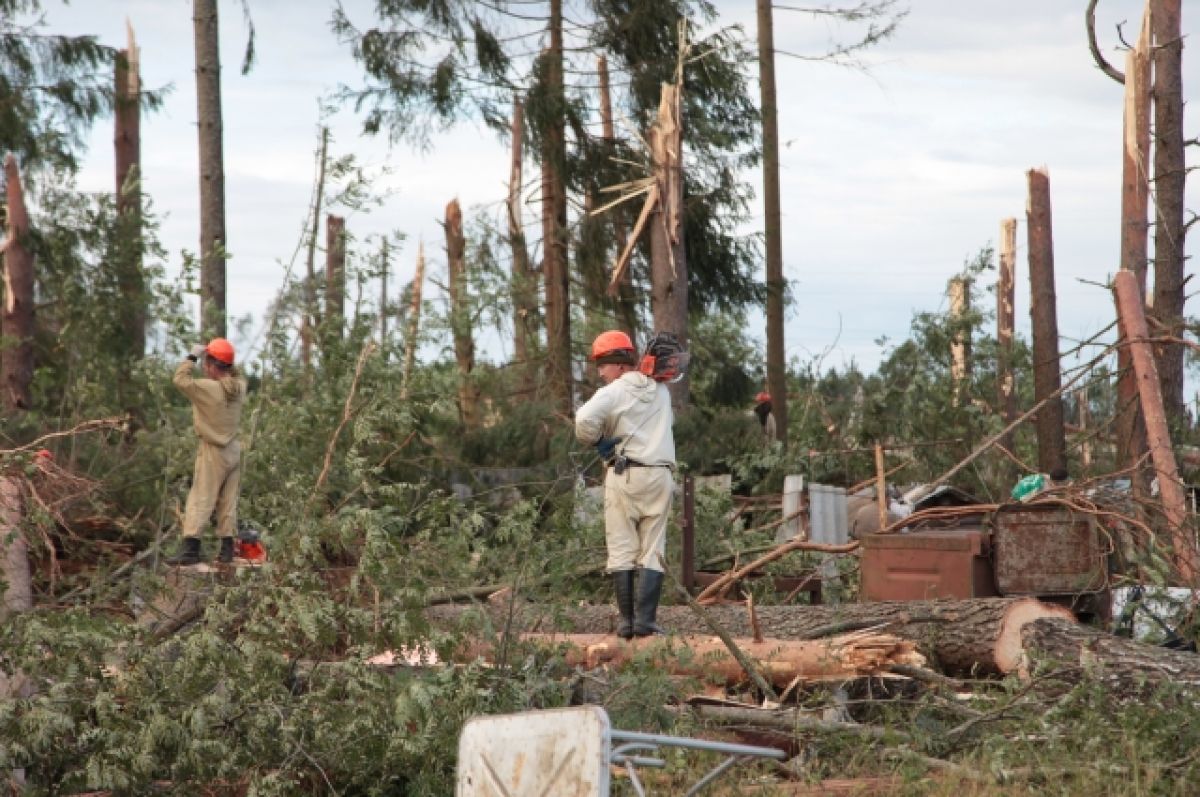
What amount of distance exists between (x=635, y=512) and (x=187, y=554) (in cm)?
433

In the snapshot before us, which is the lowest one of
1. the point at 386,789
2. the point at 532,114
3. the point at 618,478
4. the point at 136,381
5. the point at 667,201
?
the point at 386,789

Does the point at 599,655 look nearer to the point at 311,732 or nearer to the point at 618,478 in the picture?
the point at 618,478

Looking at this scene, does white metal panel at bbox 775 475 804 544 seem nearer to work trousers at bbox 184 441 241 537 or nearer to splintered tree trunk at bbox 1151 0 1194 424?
splintered tree trunk at bbox 1151 0 1194 424

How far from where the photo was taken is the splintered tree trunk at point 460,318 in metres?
19.2

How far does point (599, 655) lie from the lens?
28.4 ft

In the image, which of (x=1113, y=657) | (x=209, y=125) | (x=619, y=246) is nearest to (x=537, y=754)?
(x=1113, y=657)

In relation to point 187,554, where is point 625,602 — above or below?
below

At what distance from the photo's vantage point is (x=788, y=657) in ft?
27.0

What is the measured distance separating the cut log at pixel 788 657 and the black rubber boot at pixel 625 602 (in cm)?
28

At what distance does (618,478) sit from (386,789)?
2565 mm

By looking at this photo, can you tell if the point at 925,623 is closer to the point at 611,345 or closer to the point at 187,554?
the point at 611,345

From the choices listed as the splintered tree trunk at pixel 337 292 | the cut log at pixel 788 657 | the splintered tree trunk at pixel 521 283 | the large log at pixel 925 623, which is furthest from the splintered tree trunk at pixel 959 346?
the cut log at pixel 788 657

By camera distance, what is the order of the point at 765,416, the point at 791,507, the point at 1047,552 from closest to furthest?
the point at 1047,552
the point at 791,507
the point at 765,416

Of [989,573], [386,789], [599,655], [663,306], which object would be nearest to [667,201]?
[663,306]
